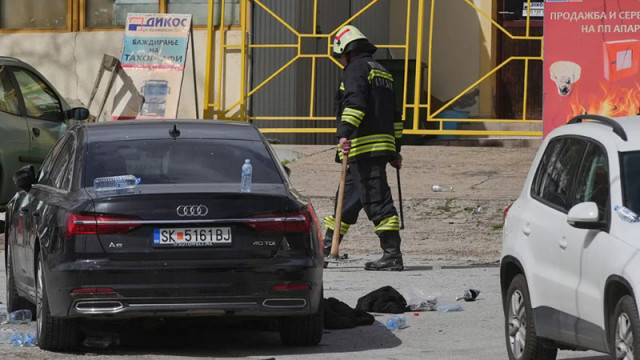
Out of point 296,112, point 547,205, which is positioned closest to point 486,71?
point 296,112

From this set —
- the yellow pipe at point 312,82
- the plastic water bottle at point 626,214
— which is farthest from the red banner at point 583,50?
the plastic water bottle at point 626,214

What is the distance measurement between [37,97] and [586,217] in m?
9.84

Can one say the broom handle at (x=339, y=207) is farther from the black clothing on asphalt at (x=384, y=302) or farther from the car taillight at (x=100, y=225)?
the car taillight at (x=100, y=225)

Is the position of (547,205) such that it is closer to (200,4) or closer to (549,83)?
(549,83)

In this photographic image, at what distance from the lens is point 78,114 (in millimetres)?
15156

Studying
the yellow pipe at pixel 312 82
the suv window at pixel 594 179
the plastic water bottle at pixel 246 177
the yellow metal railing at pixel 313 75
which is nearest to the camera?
the suv window at pixel 594 179

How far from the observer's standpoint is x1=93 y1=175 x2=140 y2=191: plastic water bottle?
8.03 metres

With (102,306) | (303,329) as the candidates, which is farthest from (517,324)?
(102,306)

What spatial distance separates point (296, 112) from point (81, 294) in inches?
487

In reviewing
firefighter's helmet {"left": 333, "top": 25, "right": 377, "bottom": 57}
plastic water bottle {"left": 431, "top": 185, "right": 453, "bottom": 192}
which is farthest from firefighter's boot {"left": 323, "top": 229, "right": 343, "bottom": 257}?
plastic water bottle {"left": 431, "top": 185, "right": 453, "bottom": 192}

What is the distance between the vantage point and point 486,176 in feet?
54.2

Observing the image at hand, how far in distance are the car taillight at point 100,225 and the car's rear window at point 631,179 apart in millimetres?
2656

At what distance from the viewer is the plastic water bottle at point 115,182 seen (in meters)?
8.03

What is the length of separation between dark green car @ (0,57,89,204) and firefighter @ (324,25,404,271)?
387 centimetres
